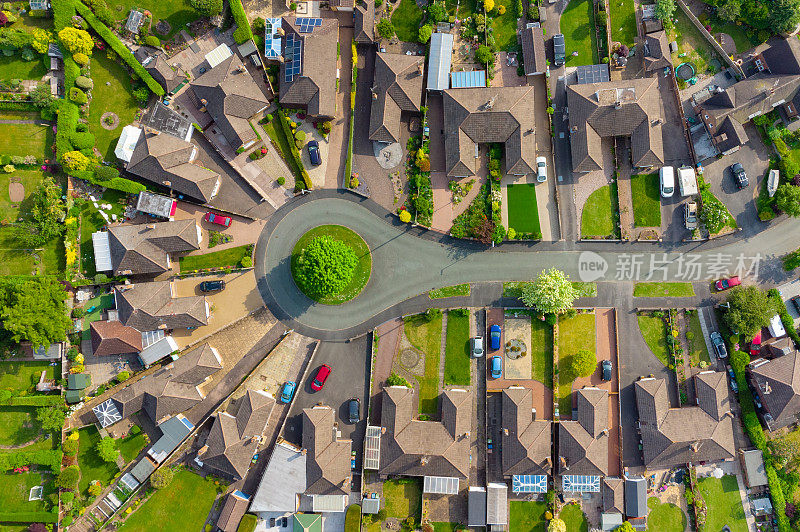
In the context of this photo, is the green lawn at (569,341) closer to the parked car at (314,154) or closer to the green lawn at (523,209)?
the green lawn at (523,209)

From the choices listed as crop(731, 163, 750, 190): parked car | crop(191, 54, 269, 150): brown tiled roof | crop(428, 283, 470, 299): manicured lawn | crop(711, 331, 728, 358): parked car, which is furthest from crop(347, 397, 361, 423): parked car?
crop(731, 163, 750, 190): parked car


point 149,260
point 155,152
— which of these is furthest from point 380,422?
point 155,152

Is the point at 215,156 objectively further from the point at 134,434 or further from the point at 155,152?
the point at 134,434

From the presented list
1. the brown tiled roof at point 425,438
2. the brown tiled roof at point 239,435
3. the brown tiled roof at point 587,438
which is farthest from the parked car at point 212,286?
the brown tiled roof at point 587,438

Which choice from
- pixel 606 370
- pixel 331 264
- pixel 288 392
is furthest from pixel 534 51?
pixel 288 392

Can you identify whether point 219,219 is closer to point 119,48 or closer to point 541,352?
point 119,48
